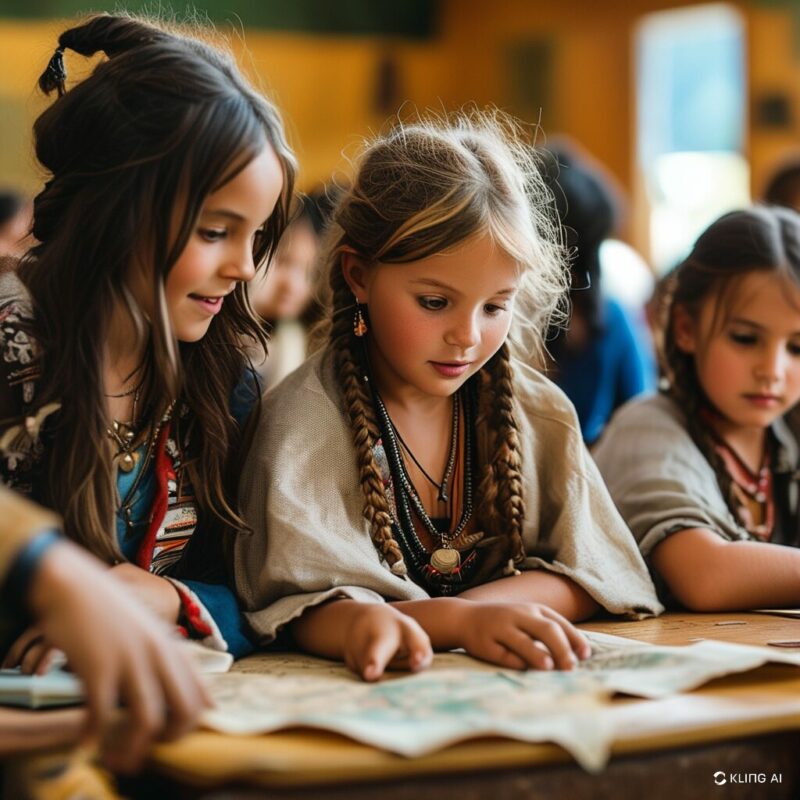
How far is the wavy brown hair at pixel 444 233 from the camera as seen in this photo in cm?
133

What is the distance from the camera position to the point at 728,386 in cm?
165

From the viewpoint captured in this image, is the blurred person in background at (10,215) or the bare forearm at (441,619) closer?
the bare forearm at (441,619)

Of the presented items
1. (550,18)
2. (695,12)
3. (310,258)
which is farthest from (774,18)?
(310,258)

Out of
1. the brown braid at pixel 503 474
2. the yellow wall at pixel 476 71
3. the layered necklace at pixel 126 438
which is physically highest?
the yellow wall at pixel 476 71

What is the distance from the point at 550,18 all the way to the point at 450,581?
16.9 feet

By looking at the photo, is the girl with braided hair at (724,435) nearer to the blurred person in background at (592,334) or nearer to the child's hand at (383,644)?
the child's hand at (383,644)

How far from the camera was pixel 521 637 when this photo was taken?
3.60ft

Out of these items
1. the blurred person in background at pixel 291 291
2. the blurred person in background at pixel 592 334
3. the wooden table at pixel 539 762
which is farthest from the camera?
the blurred person in background at pixel 291 291

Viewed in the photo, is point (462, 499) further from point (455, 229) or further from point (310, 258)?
point (310, 258)

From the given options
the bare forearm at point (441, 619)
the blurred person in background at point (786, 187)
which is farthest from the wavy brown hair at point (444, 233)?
the blurred person in background at point (786, 187)

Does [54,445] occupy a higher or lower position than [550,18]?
lower

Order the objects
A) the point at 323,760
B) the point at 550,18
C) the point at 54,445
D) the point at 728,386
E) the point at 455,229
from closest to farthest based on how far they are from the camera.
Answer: the point at 323,760 → the point at 54,445 → the point at 455,229 → the point at 728,386 → the point at 550,18

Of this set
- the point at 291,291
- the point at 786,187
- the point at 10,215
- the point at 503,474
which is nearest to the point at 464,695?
the point at 503,474

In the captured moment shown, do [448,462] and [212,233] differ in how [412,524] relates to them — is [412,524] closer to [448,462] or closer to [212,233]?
[448,462]
